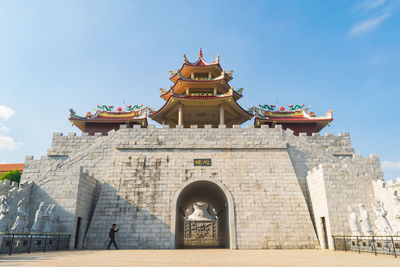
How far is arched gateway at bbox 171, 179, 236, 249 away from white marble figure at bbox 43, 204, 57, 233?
567cm

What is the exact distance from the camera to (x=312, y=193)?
46.6ft

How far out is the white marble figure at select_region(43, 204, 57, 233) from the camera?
1153 centimetres

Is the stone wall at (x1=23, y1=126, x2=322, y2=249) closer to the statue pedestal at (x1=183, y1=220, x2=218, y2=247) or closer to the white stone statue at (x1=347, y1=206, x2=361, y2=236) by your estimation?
the white stone statue at (x1=347, y1=206, x2=361, y2=236)

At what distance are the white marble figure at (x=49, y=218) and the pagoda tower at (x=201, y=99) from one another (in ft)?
40.0

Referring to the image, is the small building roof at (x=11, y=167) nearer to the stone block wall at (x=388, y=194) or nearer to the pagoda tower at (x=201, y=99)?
the pagoda tower at (x=201, y=99)

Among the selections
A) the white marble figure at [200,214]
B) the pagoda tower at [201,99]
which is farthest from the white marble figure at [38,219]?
the white marble figure at [200,214]

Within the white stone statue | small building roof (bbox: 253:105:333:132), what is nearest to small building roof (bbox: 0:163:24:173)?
small building roof (bbox: 253:105:333:132)

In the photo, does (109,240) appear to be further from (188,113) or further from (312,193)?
(188,113)

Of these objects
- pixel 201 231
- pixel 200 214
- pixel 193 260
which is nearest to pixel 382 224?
pixel 193 260

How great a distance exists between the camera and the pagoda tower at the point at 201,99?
72.5ft

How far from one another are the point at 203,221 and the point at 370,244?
57.8ft

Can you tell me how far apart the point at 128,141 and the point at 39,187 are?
17.5 feet

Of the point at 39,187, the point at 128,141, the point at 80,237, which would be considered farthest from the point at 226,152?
the point at 39,187

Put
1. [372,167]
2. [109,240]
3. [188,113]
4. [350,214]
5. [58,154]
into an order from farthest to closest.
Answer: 1. [188,113]
2. [58,154]
3. [372,167]
4. [109,240]
5. [350,214]
